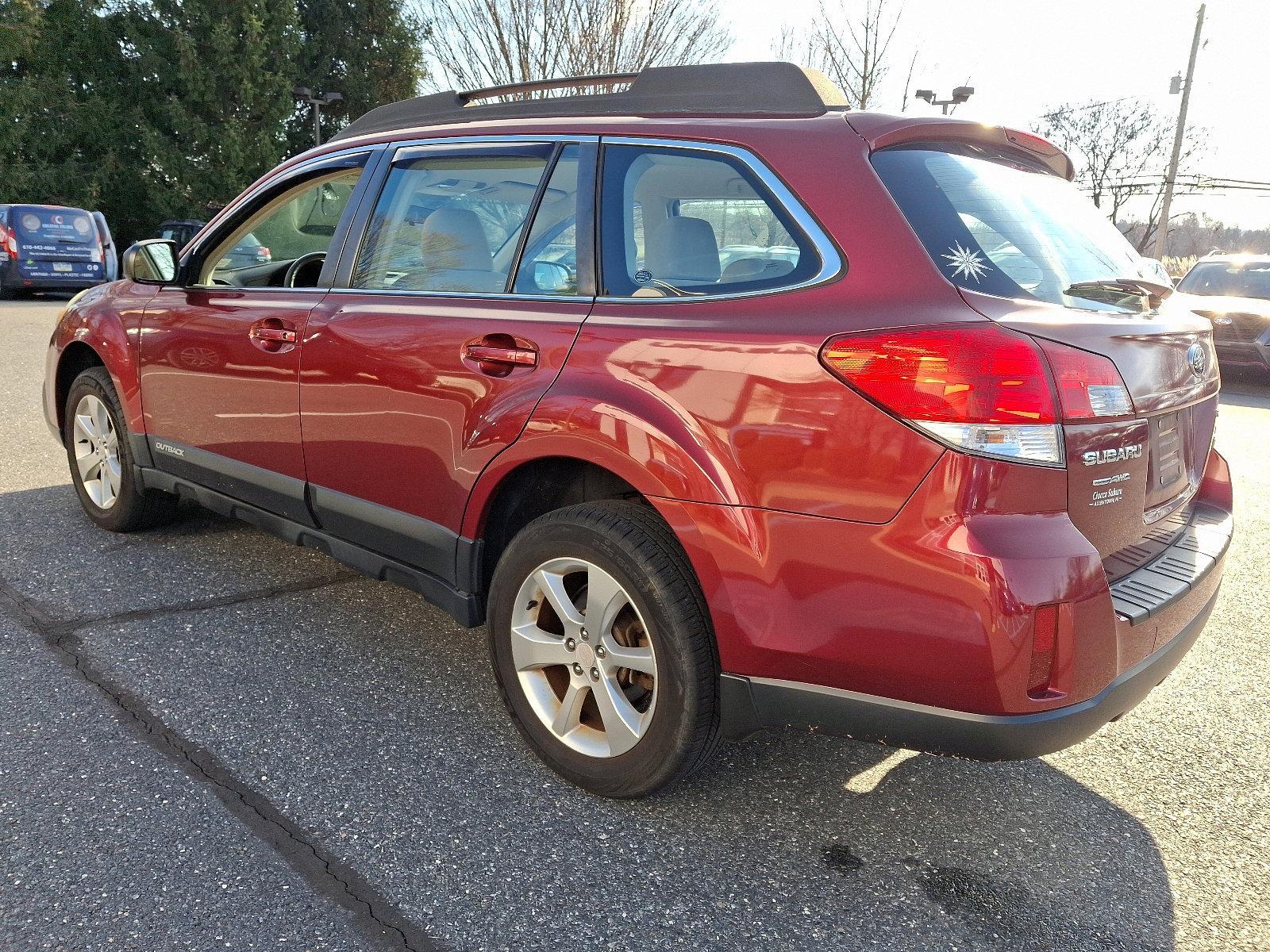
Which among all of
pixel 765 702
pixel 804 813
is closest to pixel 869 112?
pixel 765 702

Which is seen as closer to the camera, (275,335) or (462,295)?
(462,295)

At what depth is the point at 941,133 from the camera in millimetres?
2545

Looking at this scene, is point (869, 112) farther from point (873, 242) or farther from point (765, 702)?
point (765, 702)

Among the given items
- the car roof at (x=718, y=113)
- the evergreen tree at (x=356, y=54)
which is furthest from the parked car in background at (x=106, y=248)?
the car roof at (x=718, y=113)

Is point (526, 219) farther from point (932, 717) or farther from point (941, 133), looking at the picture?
point (932, 717)

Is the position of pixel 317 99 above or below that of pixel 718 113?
above

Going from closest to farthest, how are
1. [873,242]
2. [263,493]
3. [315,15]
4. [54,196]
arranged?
1. [873,242]
2. [263,493]
3. [54,196]
4. [315,15]

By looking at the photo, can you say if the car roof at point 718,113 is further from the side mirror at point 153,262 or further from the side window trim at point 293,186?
the side mirror at point 153,262

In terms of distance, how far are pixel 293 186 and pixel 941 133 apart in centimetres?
242

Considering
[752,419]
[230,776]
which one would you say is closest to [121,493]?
[230,776]

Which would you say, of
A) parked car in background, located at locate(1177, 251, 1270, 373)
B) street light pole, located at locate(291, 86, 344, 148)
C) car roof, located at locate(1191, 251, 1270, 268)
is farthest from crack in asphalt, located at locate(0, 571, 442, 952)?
street light pole, located at locate(291, 86, 344, 148)

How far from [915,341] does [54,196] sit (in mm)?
36446

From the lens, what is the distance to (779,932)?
2.19 meters

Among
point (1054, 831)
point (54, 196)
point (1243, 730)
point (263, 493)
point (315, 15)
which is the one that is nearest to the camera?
point (1054, 831)
